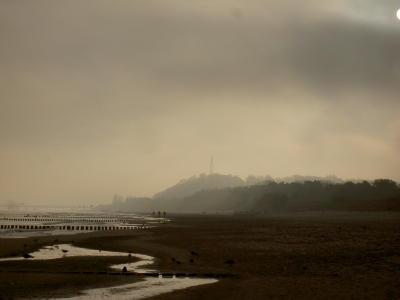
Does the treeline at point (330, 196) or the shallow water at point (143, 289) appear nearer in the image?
the shallow water at point (143, 289)

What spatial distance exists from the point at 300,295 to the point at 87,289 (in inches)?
335

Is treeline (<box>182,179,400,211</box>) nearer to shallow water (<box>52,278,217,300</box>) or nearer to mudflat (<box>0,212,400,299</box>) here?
mudflat (<box>0,212,400,299</box>)

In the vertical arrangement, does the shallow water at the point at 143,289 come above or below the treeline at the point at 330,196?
below

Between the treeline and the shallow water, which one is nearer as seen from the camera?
the shallow water

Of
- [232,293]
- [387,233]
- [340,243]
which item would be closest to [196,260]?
[232,293]

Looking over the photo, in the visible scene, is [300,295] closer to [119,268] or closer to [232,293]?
[232,293]

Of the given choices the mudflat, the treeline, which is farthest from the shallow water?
the treeline

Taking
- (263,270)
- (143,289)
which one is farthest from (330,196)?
(143,289)

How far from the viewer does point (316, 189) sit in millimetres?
136125

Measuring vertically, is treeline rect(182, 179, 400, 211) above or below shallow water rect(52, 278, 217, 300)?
above

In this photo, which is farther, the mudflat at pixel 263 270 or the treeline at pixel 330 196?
the treeline at pixel 330 196

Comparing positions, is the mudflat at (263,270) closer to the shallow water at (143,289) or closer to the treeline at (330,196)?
the shallow water at (143,289)

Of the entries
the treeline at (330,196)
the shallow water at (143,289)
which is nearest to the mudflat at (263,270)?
the shallow water at (143,289)

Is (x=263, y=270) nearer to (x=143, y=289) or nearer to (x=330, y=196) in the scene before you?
(x=143, y=289)
